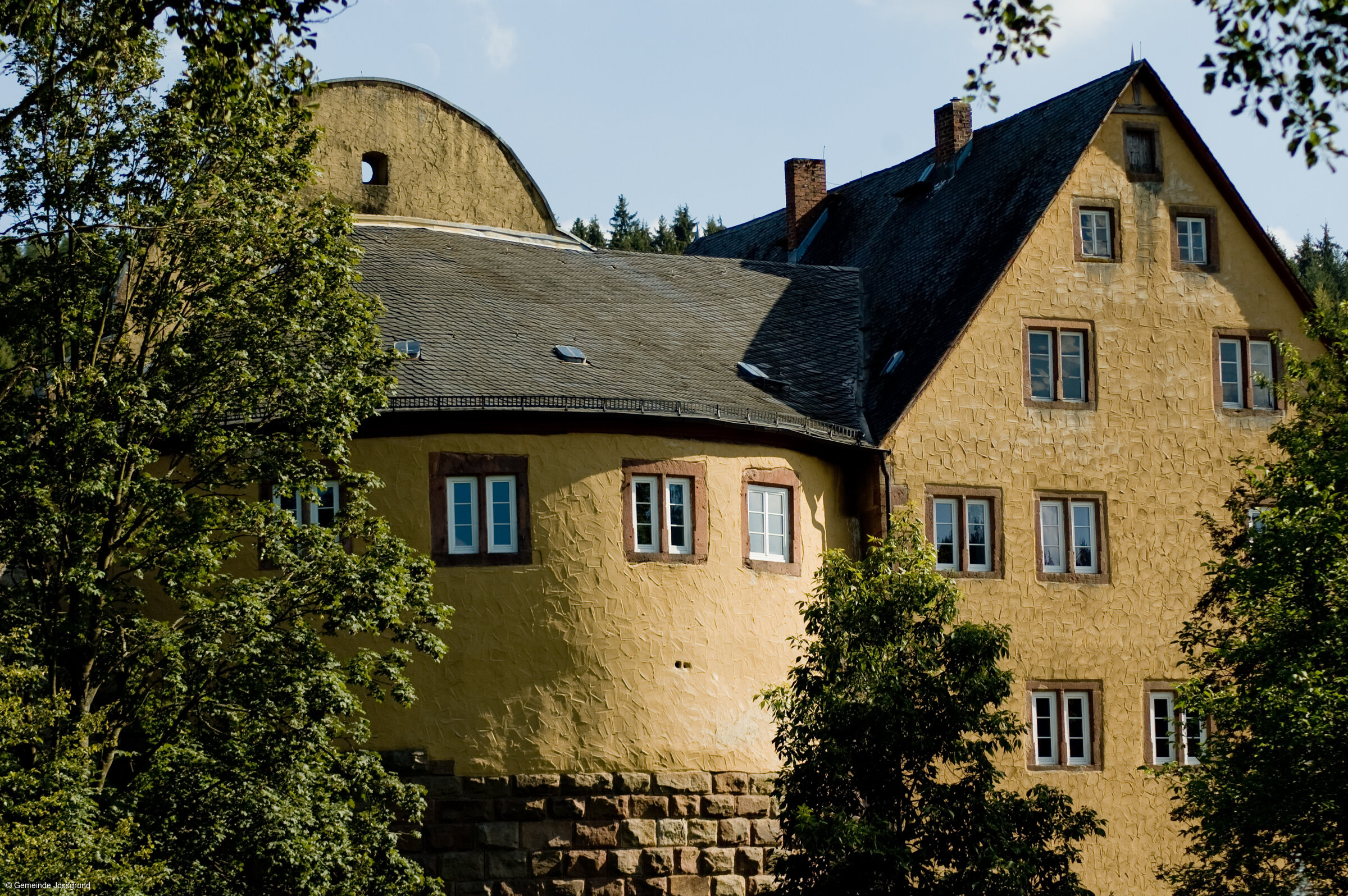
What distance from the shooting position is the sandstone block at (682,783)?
26.9 metres

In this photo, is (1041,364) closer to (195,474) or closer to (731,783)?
(731,783)

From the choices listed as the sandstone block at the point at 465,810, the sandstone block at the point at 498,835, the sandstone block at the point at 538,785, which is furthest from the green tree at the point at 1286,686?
the sandstone block at the point at 465,810

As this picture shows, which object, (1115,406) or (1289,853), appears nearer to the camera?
(1289,853)

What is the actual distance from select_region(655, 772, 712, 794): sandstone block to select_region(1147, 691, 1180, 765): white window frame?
297 inches

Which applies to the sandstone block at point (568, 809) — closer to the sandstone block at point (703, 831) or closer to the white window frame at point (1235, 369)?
the sandstone block at point (703, 831)

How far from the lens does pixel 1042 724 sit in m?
30.1

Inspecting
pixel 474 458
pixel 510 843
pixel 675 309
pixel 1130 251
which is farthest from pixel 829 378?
pixel 510 843

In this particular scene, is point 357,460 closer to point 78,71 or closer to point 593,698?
point 593,698

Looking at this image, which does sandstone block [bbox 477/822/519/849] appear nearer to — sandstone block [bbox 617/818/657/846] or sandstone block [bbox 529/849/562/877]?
sandstone block [bbox 529/849/562/877]

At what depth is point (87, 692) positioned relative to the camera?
2205cm

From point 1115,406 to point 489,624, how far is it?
439 inches

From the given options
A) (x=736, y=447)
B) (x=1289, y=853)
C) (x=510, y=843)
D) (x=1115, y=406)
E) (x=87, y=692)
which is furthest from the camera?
(x=1115, y=406)

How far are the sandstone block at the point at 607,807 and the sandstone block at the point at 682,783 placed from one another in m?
0.53

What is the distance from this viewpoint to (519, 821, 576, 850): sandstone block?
26156mm
